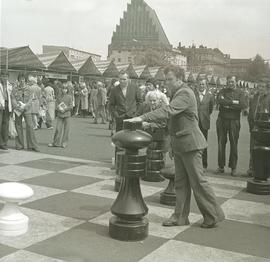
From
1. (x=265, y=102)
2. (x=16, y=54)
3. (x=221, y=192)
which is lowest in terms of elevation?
(x=221, y=192)

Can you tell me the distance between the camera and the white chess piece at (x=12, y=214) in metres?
5.16

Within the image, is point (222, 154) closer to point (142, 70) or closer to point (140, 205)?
point (140, 205)

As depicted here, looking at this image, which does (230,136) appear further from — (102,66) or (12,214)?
(102,66)

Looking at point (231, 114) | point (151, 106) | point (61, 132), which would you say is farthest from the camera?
point (61, 132)

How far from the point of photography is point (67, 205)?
659cm

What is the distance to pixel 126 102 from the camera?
9.09 meters

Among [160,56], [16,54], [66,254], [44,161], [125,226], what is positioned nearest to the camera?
[66,254]

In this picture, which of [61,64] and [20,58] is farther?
[61,64]

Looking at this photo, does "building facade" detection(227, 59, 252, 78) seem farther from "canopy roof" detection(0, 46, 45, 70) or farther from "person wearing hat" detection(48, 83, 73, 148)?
"person wearing hat" detection(48, 83, 73, 148)

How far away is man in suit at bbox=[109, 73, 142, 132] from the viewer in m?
9.09

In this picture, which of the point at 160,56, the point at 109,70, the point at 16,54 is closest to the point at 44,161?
the point at 16,54

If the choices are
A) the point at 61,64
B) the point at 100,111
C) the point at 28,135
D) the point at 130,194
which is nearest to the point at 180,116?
the point at 130,194

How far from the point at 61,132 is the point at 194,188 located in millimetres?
7974

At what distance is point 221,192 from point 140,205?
2969 mm
